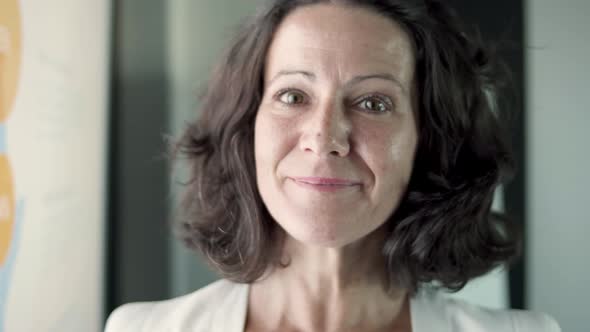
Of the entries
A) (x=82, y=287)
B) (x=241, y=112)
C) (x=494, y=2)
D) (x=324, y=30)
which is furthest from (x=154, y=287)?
(x=494, y=2)

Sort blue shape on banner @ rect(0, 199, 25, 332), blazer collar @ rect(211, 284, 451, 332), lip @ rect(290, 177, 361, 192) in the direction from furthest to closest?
blazer collar @ rect(211, 284, 451, 332), lip @ rect(290, 177, 361, 192), blue shape on banner @ rect(0, 199, 25, 332)

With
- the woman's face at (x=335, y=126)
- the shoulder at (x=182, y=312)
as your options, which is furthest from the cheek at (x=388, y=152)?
the shoulder at (x=182, y=312)

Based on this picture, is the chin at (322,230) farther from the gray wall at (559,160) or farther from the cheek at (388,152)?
the gray wall at (559,160)

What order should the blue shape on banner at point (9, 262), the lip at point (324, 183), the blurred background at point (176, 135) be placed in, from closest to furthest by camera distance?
the blue shape on banner at point (9, 262) → the lip at point (324, 183) → the blurred background at point (176, 135)

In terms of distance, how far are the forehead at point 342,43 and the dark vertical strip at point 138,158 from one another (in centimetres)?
56

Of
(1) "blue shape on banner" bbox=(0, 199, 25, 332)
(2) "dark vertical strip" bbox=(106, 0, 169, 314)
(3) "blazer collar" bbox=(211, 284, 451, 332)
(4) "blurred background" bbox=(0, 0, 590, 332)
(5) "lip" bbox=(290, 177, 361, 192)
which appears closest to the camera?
(1) "blue shape on banner" bbox=(0, 199, 25, 332)

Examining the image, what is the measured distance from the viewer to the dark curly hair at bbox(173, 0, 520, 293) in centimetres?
93

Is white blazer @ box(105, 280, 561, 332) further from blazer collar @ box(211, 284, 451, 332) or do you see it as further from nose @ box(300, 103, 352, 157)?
nose @ box(300, 103, 352, 157)

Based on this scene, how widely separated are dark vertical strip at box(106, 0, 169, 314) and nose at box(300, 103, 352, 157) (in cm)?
63

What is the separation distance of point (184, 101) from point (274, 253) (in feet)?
1.92

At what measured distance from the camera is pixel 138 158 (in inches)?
50.9

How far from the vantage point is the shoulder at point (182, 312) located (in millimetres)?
933

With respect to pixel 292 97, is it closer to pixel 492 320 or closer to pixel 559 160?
pixel 492 320

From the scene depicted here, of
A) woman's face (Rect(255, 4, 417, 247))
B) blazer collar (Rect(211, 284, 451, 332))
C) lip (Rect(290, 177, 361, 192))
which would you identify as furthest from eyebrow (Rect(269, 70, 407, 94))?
blazer collar (Rect(211, 284, 451, 332))
